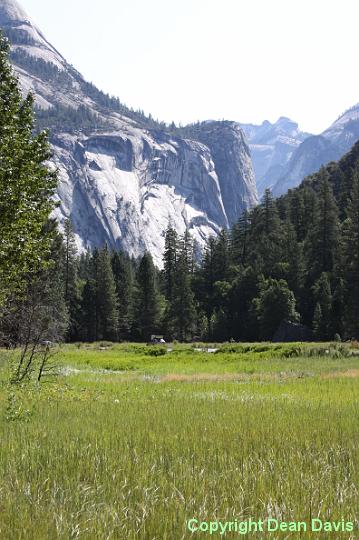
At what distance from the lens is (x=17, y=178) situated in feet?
49.7

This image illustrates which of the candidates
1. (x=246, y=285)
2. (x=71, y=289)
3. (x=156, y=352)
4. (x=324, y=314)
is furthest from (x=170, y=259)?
(x=156, y=352)

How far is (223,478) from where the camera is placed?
230 inches

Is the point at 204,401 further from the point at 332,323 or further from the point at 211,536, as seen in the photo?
the point at 332,323

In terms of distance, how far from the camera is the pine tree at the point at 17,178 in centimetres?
1475

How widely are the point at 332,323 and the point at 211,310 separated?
34.6 m

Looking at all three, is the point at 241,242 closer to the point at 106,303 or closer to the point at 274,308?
the point at 106,303

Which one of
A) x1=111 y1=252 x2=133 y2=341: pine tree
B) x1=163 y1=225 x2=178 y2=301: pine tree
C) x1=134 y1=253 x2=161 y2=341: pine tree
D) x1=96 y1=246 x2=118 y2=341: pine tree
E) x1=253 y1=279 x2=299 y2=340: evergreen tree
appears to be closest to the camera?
x1=253 y1=279 x2=299 y2=340: evergreen tree

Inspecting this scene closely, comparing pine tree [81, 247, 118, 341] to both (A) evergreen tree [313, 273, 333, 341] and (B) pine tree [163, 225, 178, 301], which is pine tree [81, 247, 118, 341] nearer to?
(B) pine tree [163, 225, 178, 301]

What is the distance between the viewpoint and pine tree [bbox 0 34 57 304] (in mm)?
14750

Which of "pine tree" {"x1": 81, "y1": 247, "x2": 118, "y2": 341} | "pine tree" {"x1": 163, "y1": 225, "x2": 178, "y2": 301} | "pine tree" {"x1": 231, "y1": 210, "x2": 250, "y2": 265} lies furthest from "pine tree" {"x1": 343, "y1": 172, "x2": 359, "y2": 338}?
"pine tree" {"x1": 163, "y1": 225, "x2": 178, "y2": 301}

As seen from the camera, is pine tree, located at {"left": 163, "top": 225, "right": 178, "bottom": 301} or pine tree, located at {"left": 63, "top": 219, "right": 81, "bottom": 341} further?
pine tree, located at {"left": 163, "top": 225, "right": 178, "bottom": 301}

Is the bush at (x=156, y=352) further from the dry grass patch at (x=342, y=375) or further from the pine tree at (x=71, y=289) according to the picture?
the pine tree at (x=71, y=289)

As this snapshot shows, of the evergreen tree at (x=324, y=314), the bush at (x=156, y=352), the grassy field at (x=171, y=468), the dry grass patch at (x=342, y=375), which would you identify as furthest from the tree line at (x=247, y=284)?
the grassy field at (x=171, y=468)

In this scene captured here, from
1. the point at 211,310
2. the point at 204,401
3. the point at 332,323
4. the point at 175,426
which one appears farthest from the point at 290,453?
the point at 211,310
